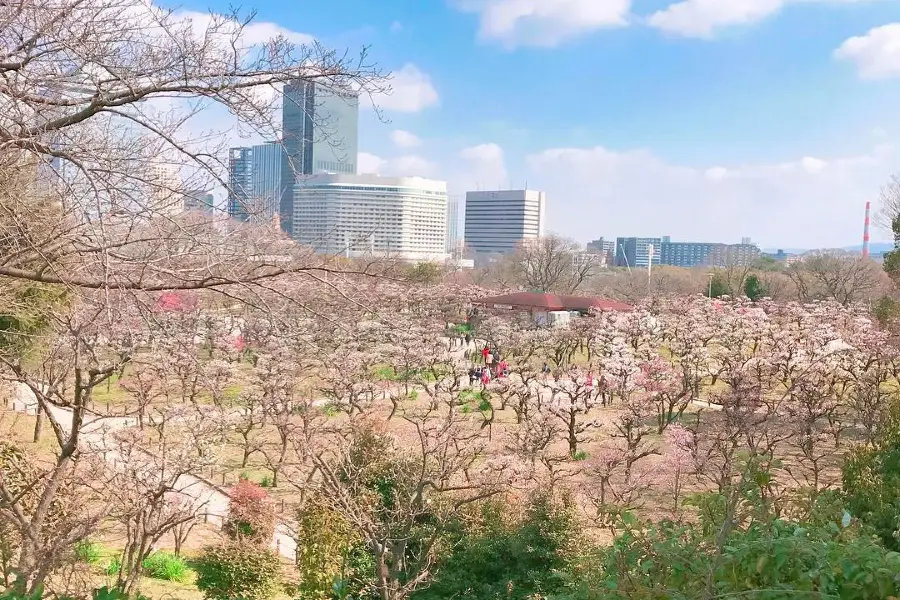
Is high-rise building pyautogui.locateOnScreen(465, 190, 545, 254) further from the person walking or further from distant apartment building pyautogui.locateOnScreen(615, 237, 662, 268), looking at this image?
the person walking

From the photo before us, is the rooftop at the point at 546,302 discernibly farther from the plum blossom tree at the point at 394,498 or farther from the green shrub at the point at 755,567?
the green shrub at the point at 755,567

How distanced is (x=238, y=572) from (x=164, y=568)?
5.44 ft

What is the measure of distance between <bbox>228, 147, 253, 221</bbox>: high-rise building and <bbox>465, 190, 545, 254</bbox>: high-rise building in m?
90.7

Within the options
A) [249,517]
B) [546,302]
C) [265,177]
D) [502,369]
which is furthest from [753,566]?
[546,302]

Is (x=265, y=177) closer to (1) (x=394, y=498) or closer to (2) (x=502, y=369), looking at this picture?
(1) (x=394, y=498)

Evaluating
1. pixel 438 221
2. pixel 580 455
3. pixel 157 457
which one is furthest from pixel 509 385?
pixel 438 221

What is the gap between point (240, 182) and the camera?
9.90 ft

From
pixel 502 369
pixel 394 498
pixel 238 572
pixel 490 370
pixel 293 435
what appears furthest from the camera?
pixel 490 370

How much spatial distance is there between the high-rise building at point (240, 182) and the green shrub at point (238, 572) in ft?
18.0

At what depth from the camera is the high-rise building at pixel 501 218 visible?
94625 mm

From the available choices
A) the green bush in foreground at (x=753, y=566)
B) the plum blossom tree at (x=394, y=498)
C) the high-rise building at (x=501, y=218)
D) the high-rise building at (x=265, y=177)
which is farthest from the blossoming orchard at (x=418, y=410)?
the high-rise building at (x=501, y=218)

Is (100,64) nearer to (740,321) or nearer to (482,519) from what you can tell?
(482,519)

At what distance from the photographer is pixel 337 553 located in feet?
24.0

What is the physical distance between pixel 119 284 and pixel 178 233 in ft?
1.06
